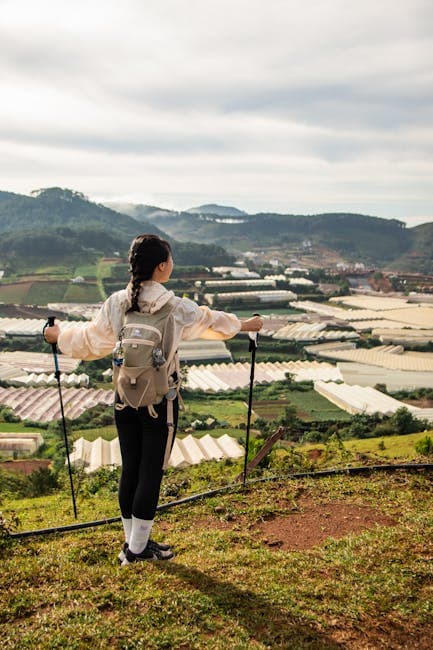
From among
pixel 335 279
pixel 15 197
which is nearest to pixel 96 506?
pixel 335 279

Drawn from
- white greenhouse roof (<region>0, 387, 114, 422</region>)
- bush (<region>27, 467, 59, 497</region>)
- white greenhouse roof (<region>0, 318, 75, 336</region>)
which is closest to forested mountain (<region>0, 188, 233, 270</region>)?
white greenhouse roof (<region>0, 318, 75, 336</region>)

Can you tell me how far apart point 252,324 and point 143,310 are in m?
0.85

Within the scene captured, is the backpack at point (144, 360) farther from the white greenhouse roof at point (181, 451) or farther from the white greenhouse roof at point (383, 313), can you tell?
the white greenhouse roof at point (383, 313)

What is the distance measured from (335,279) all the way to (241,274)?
18.7 metres

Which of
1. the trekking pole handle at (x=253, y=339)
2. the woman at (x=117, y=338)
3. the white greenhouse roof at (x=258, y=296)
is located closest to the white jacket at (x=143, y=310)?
the woman at (x=117, y=338)

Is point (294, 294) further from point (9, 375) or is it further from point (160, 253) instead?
point (160, 253)

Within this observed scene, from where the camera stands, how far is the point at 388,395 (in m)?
36.1

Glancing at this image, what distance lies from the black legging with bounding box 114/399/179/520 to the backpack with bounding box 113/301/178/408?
0.10 meters

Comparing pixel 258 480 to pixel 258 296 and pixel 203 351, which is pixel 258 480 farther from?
pixel 258 296

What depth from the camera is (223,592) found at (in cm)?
263

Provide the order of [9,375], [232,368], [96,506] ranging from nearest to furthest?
[96,506]
[9,375]
[232,368]

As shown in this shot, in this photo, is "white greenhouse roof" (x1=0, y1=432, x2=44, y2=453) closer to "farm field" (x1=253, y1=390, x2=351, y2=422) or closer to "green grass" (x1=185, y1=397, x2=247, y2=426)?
"green grass" (x1=185, y1=397, x2=247, y2=426)

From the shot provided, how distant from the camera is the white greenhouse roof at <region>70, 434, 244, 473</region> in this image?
1781 cm

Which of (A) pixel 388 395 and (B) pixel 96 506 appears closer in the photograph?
(B) pixel 96 506
